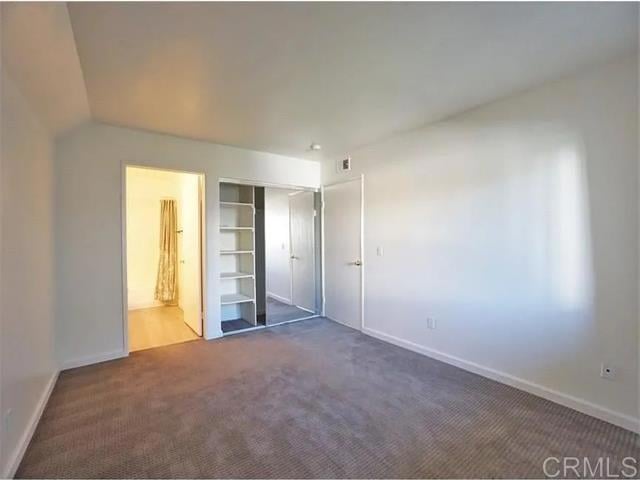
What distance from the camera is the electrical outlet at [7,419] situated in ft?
5.38

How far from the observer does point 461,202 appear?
120 inches

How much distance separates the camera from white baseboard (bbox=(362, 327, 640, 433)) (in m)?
2.10

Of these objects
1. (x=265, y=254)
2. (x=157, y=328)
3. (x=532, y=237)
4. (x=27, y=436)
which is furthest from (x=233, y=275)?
(x=532, y=237)

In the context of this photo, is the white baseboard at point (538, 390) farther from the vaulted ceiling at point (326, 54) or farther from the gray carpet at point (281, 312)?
the vaulted ceiling at point (326, 54)

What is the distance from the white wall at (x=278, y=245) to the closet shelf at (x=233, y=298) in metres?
0.81

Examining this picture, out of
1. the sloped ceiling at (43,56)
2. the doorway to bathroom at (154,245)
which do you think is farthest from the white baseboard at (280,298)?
the sloped ceiling at (43,56)

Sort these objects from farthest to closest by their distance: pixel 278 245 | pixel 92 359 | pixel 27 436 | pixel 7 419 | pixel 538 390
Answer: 1. pixel 278 245
2. pixel 92 359
3. pixel 538 390
4. pixel 27 436
5. pixel 7 419

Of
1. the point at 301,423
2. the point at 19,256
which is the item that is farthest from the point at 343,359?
the point at 19,256

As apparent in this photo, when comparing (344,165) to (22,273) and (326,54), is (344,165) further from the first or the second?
(22,273)

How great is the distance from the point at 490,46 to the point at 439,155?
1.33m

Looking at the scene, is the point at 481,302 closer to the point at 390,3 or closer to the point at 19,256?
the point at 390,3

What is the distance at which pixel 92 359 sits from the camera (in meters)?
3.21

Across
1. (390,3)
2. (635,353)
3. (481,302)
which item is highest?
(390,3)

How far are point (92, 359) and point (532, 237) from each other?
14.0ft
